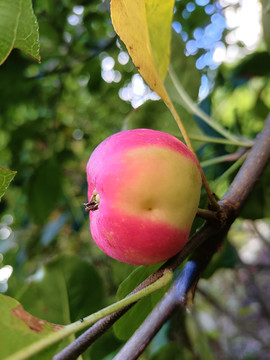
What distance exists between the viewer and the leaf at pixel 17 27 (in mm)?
359

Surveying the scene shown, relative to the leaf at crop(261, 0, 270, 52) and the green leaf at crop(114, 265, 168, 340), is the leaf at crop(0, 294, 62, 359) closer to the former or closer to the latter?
the green leaf at crop(114, 265, 168, 340)

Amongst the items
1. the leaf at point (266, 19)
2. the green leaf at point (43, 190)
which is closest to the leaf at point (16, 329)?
the leaf at point (266, 19)

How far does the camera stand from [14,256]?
4.50 feet

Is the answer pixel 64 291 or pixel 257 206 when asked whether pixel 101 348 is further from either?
pixel 257 206

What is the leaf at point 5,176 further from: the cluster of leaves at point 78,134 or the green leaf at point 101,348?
the green leaf at point 101,348

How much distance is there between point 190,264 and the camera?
0.37 metres

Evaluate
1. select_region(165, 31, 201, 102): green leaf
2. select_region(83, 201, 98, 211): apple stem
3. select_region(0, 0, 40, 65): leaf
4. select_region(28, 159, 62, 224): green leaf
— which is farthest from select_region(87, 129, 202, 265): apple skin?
select_region(28, 159, 62, 224): green leaf

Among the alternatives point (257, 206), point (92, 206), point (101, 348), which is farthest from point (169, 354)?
point (92, 206)

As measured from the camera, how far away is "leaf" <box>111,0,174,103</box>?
332 mm

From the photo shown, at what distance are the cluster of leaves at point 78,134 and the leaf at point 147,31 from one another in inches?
4.1

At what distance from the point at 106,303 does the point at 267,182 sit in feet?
1.21

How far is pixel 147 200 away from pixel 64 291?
22cm

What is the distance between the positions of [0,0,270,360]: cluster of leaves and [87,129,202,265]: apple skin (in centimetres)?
7

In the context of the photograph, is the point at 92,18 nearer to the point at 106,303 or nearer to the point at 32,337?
the point at 106,303
